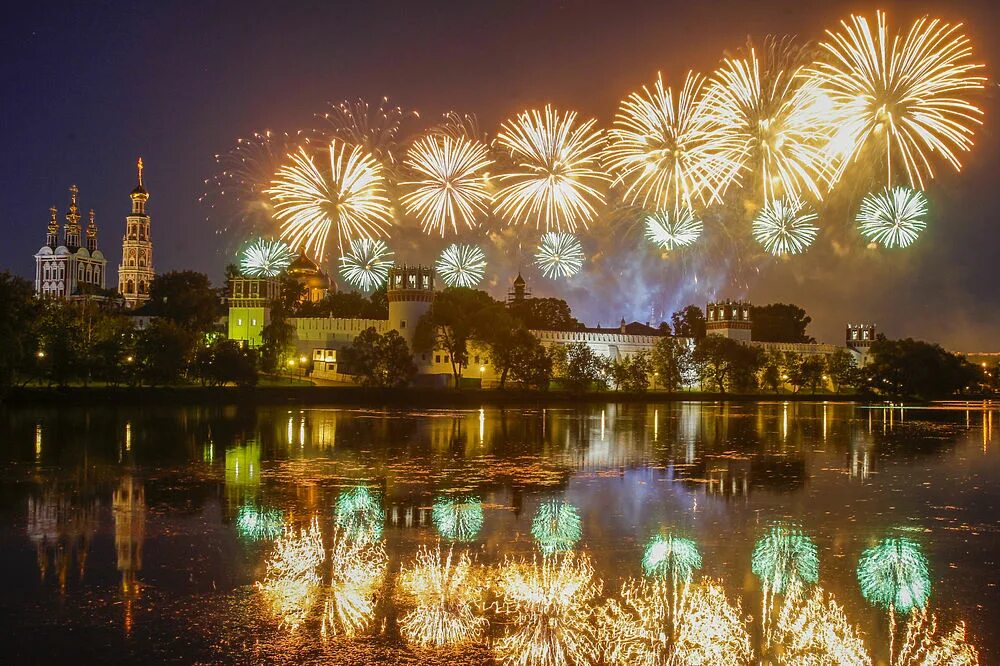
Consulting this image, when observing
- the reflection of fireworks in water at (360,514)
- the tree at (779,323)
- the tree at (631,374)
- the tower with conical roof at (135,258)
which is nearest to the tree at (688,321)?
the tree at (779,323)

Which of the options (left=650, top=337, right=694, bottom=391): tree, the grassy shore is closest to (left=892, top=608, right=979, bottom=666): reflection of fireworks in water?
the grassy shore

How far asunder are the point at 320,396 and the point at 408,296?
694 inches

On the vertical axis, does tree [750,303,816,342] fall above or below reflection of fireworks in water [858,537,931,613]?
above

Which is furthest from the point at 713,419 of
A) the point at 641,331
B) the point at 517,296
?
the point at 641,331

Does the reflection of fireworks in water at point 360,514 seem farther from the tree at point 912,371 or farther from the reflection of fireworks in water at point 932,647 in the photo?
the tree at point 912,371

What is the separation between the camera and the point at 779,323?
112562 millimetres

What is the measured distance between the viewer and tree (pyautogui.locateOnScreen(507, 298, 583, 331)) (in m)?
93.8

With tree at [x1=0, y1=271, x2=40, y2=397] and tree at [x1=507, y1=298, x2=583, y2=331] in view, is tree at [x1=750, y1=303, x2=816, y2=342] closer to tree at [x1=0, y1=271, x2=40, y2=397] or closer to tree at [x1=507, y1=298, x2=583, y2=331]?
tree at [x1=507, y1=298, x2=583, y2=331]

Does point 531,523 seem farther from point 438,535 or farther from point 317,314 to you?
point 317,314

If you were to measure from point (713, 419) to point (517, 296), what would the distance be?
54.1 metres

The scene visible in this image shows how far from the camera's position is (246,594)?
10.1 metres

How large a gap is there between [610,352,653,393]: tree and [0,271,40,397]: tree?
3927cm

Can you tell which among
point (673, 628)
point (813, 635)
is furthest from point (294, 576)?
point (813, 635)

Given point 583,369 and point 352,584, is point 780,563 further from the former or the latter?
point 583,369
